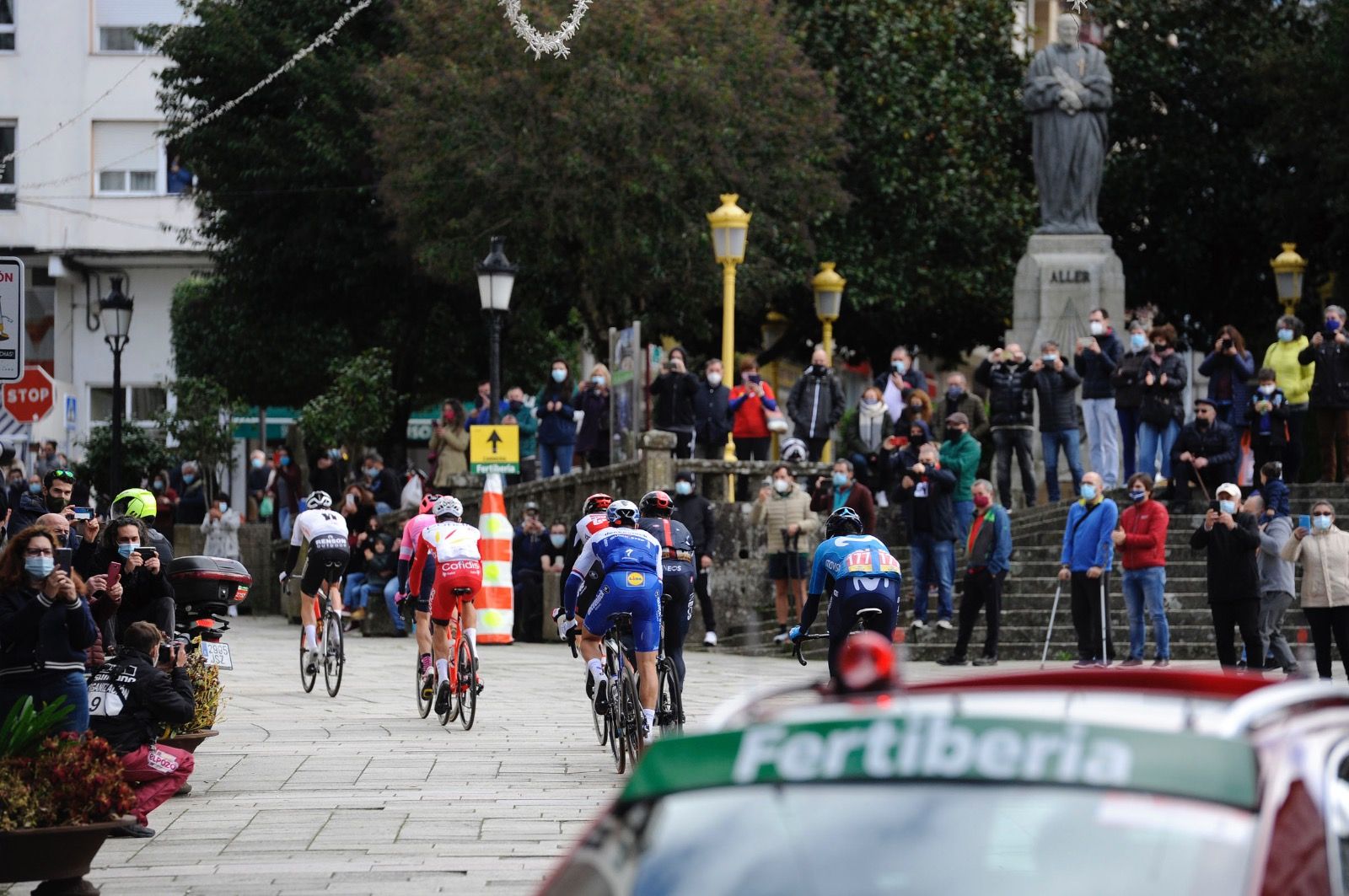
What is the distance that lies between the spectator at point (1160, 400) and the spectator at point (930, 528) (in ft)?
8.30

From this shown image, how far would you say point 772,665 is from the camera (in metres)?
23.5

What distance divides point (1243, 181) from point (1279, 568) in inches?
961

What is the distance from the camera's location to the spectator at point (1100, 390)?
26.1 m

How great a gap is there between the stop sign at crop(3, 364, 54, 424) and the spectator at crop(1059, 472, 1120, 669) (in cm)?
920

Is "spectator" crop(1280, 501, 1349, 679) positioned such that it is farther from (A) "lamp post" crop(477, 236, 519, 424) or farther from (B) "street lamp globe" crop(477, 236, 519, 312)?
(B) "street lamp globe" crop(477, 236, 519, 312)

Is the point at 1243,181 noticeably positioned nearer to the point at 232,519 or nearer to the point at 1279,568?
the point at 232,519

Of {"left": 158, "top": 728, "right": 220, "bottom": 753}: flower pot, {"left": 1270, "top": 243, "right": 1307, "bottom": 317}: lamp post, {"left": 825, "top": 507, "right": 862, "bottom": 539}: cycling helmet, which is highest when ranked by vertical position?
{"left": 1270, "top": 243, "right": 1307, "bottom": 317}: lamp post

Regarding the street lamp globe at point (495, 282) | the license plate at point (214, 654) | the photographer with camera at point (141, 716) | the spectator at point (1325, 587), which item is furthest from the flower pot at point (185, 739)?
the street lamp globe at point (495, 282)

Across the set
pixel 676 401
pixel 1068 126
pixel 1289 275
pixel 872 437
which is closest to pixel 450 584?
pixel 676 401

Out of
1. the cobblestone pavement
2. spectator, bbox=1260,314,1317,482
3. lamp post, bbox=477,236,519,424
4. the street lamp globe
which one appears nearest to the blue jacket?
the cobblestone pavement

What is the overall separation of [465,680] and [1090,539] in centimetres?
660

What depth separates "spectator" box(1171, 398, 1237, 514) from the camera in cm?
2416

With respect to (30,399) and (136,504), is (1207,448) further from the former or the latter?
(136,504)

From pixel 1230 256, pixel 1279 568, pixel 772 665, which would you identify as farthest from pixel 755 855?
pixel 1230 256
